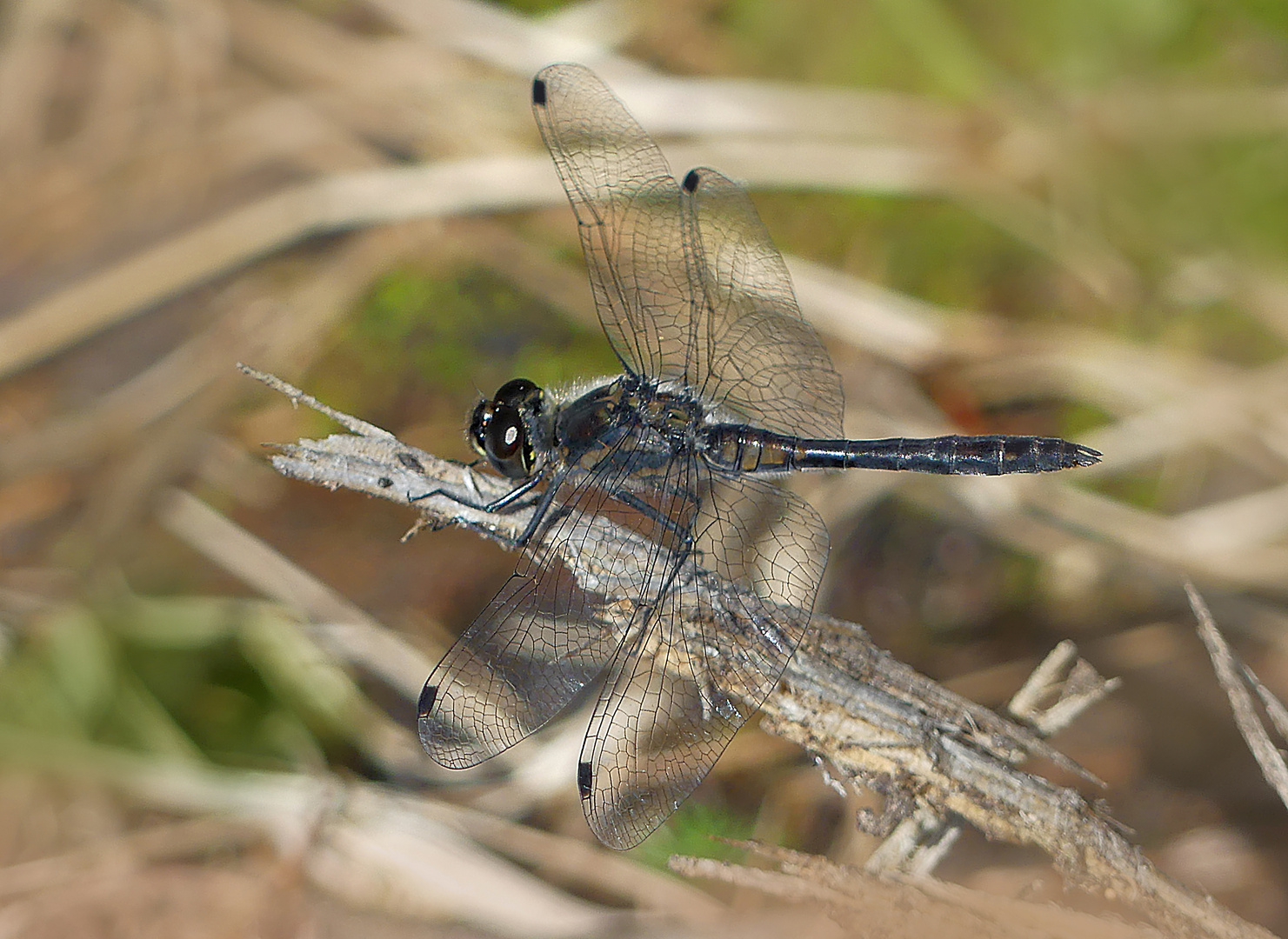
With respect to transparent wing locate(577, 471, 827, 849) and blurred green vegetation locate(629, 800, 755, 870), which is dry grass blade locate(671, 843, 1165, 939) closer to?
transparent wing locate(577, 471, 827, 849)

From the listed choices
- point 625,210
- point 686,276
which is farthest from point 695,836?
point 625,210

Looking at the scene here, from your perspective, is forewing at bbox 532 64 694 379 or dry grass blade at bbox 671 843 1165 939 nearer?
dry grass blade at bbox 671 843 1165 939

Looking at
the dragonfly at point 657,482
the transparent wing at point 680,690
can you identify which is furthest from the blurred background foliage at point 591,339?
the transparent wing at point 680,690

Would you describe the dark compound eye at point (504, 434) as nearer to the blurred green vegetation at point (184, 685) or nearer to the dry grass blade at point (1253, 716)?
the blurred green vegetation at point (184, 685)

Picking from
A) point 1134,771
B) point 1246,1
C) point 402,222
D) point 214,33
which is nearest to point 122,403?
point 402,222

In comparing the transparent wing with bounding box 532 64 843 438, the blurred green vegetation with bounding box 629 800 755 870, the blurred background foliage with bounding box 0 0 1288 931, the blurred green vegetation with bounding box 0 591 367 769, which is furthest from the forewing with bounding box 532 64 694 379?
the blurred green vegetation with bounding box 0 591 367 769

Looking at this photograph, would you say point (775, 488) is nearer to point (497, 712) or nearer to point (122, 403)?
point (497, 712)

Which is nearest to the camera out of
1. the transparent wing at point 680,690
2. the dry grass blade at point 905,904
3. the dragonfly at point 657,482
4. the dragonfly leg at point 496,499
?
the dry grass blade at point 905,904

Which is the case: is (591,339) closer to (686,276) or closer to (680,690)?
(686,276)

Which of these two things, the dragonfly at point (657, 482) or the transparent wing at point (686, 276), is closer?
the dragonfly at point (657, 482)
